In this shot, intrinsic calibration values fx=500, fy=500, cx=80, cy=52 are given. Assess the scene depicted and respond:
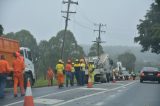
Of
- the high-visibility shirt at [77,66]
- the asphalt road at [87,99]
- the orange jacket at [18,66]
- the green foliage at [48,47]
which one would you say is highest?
the green foliage at [48,47]

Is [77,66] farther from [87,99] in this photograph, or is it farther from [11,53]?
[87,99]

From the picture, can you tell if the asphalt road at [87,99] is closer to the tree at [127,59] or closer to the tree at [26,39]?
the tree at [26,39]

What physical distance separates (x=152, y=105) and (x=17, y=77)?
642 centimetres

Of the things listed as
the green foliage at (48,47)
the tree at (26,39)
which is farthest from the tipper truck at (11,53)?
the tree at (26,39)

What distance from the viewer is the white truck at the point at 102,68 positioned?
42250 mm

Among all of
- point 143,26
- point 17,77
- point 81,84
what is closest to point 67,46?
point 143,26

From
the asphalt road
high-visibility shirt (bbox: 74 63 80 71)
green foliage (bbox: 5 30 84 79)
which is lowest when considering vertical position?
the asphalt road

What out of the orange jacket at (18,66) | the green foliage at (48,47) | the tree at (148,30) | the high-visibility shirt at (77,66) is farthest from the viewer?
the green foliage at (48,47)

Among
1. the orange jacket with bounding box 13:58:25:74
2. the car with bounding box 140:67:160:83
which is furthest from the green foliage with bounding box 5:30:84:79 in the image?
the orange jacket with bounding box 13:58:25:74

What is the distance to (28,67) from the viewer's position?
26.9 m

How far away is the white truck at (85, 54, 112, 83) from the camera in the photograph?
139 feet

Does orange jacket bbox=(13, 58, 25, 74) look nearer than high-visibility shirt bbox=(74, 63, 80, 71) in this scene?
Yes

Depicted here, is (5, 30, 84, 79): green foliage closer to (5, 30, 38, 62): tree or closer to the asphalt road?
(5, 30, 38, 62): tree

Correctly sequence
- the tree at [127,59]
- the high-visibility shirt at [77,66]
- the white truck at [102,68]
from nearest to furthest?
the high-visibility shirt at [77,66] < the white truck at [102,68] < the tree at [127,59]
